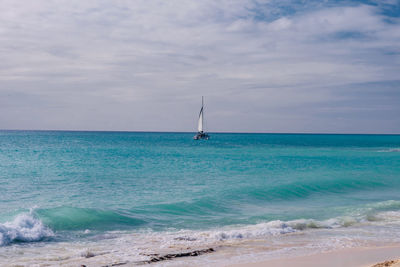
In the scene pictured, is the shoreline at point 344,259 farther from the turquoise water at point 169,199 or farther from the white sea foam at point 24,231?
the white sea foam at point 24,231

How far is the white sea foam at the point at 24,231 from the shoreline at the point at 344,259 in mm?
6719

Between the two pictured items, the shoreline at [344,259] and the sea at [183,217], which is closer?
the shoreline at [344,259]

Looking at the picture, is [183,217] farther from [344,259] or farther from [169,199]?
[344,259]

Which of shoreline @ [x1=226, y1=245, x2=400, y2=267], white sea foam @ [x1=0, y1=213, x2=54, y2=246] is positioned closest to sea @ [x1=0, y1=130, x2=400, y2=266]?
white sea foam @ [x1=0, y1=213, x2=54, y2=246]

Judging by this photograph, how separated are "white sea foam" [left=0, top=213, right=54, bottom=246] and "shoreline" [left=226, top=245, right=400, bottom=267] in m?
6.72

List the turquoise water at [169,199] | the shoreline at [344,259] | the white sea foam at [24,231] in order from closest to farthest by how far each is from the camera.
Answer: the shoreline at [344,259] < the white sea foam at [24,231] < the turquoise water at [169,199]

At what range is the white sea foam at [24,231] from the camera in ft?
37.3

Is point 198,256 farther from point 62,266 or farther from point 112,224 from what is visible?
point 112,224

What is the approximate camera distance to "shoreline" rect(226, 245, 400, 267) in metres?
8.98

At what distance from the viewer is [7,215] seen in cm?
1454

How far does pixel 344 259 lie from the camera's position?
9.43 m

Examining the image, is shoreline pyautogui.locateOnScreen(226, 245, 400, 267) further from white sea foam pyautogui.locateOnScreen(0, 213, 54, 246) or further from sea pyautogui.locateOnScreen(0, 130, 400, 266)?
white sea foam pyautogui.locateOnScreen(0, 213, 54, 246)

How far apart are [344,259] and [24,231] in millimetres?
9776

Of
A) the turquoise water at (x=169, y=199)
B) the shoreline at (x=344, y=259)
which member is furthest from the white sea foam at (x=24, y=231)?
the shoreline at (x=344, y=259)
